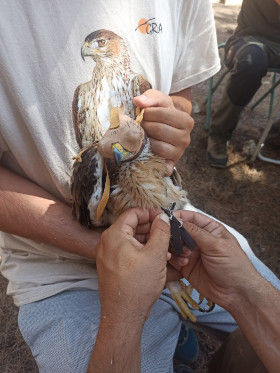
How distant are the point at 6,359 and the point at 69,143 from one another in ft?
5.35

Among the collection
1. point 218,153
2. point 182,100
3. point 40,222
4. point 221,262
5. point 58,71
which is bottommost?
point 218,153

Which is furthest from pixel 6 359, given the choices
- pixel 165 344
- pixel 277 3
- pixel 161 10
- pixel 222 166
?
pixel 277 3

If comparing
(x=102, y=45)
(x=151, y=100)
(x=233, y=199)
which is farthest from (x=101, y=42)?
(x=233, y=199)

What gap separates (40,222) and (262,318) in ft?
2.95

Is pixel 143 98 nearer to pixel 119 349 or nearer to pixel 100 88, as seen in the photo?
pixel 100 88

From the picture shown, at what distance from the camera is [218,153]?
3213 mm

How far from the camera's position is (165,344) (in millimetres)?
1301

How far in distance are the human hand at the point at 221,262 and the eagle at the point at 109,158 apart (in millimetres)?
151

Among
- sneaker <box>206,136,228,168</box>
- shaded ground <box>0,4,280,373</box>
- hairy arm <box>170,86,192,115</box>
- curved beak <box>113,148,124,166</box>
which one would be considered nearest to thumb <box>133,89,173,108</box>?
curved beak <box>113,148,124,166</box>

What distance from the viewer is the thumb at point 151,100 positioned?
1.04 metres

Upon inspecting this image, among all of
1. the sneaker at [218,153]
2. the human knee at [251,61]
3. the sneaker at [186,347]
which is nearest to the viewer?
the sneaker at [186,347]

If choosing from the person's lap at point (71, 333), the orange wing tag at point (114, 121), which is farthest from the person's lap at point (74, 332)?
the orange wing tag at point (114, 121)

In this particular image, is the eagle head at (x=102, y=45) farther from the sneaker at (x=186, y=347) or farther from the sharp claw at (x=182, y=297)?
the sneaker at (x=186, y=347)

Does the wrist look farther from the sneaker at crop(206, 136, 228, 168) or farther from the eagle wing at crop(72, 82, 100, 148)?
the sneaker at crop(206, 136, 228, 168)
